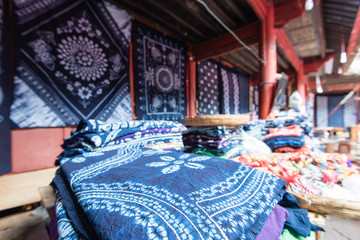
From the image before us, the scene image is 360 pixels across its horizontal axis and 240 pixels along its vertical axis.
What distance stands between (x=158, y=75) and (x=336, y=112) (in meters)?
12.2

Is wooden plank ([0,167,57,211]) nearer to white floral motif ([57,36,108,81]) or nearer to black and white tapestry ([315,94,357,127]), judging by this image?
white floral motif ([57,36,108,81])

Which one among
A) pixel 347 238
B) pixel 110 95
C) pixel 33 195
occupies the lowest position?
pixel 33 195

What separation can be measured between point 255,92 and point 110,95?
19.8 feet

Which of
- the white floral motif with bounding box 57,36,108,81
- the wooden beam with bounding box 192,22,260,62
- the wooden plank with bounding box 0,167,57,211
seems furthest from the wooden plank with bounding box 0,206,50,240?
the wooden beam with bounding box 192,22,260,62

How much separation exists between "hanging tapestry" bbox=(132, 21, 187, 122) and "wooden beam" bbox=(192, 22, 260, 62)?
0.39 metres

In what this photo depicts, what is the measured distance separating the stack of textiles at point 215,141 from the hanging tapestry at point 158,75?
1982mm

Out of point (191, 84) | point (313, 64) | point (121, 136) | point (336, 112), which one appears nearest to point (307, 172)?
point (121, 136)

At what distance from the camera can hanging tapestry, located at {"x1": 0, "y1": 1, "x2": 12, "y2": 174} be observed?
162 cm

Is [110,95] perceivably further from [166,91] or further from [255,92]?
[255,92]

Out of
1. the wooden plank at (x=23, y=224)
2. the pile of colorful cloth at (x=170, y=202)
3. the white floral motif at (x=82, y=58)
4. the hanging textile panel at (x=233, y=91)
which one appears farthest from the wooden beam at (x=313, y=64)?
the wooden plank at (x=23, y=224)

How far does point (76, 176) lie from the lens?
17.2 inches

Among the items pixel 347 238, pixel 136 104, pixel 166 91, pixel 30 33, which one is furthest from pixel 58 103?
pixel 347 238

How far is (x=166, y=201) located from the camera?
0.30 meters

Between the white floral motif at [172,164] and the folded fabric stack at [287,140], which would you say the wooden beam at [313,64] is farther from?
the white floral motif at [172,164]
